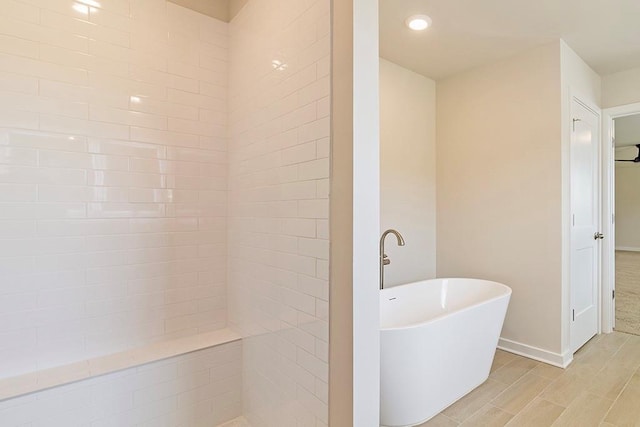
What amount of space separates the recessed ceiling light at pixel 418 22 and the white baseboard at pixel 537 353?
274cm

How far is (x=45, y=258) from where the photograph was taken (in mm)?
1653

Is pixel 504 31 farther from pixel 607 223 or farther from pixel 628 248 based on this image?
pixel 628 248

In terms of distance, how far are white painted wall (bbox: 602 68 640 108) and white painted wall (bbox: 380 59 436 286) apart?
164 cm

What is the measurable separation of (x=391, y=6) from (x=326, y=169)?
1571 millimetres

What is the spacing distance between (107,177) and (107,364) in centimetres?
98

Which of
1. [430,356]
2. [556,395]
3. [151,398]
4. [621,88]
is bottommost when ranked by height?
[556,395]

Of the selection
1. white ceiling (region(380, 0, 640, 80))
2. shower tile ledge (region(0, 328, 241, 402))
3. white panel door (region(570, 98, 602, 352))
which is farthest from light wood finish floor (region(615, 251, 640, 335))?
shower tile ledge (region(0, 328, 241, 402))

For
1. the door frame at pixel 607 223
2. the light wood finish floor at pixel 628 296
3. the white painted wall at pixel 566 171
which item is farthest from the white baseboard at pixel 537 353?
the light wood finish floor at pixel 628 296

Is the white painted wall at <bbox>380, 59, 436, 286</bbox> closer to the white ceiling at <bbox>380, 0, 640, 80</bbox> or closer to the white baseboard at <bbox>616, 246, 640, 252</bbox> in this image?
the white ceiling at <bbox>380, 0, 640, 80</bbox>

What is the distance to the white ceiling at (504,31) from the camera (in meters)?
2.23

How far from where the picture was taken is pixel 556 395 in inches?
88.2

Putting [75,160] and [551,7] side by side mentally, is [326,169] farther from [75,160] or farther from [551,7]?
[551,7]

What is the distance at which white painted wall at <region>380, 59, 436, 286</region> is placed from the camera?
10.0 feet

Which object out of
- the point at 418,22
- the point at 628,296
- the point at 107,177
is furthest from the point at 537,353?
the point at 107,177
